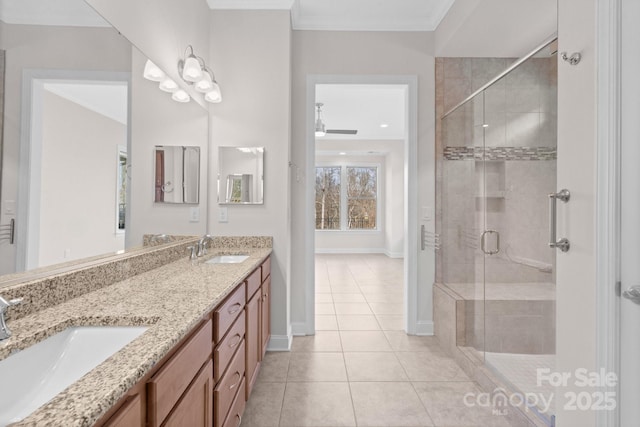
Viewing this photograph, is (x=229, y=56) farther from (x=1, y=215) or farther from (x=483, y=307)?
(x=483, y=307)

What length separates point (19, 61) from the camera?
3.28 ft

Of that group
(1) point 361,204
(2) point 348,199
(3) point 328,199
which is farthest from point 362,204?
(3) point 328,199

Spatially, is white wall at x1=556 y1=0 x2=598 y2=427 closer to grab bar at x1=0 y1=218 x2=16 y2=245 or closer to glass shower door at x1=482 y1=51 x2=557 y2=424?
glass shower door at x1=482 y1=51 x2=557 y2=424

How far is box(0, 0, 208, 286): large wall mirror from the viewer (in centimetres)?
99

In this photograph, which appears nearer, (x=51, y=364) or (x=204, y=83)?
(x=51, y=364)

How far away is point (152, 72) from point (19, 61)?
0.91 m

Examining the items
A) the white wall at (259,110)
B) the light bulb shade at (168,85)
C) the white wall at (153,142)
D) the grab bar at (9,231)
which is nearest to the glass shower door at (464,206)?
the white wall at (259,110)

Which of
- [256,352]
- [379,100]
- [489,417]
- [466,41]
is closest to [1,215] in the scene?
[256,352]

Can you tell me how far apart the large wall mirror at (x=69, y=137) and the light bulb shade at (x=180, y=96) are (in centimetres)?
33

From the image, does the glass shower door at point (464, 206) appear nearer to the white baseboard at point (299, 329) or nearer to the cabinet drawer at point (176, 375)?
the white baseboard at point (299, 329)

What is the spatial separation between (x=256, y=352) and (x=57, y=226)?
4.49 ft

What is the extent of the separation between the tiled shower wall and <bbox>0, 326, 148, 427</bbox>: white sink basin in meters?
2.56

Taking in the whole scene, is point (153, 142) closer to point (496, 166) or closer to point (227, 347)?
point (227, 347)

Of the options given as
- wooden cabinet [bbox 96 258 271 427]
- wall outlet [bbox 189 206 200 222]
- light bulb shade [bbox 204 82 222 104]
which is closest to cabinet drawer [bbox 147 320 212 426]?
wooden cabinet [bbox 96 258 271 427]
